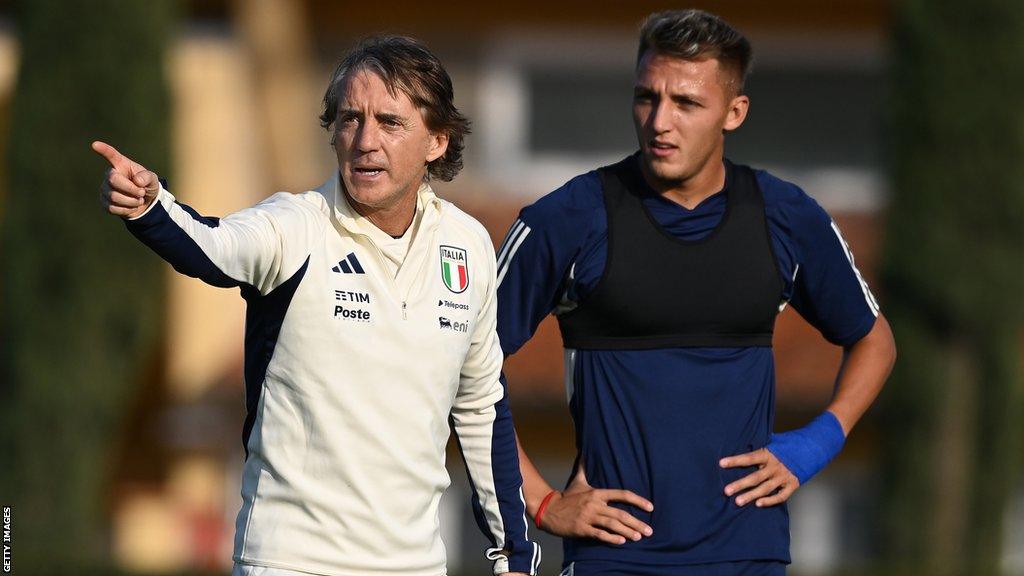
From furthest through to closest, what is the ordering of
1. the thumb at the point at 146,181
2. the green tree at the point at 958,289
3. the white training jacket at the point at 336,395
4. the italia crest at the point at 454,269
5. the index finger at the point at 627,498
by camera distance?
the green tree at the point at 958,289, the index finger at the point at 627,498, the italia crest at the point at 454,269, the white training jacket at the point at 336,395, the thumb at the point at 146,181

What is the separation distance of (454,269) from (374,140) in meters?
0.45

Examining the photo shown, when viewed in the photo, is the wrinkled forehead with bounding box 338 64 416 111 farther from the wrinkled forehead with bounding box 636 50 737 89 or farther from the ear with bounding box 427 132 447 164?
the wrinkled forehead with bounding box 636 50 737 89

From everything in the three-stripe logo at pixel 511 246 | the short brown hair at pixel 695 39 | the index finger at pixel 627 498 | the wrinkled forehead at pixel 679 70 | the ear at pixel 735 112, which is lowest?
the index finger at pixel 627 498

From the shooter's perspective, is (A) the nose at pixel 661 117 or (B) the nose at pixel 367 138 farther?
(A) the nose at pixel 661 117

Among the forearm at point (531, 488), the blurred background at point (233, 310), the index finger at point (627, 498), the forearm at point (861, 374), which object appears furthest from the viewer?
the blurred background at point (233, 310)

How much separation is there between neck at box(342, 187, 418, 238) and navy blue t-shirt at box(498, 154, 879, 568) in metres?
0.66

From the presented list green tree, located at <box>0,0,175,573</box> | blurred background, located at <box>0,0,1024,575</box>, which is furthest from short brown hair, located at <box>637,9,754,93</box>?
green tree, located at <box>0,0,175,573</box>

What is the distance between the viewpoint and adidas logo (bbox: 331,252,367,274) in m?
4.08

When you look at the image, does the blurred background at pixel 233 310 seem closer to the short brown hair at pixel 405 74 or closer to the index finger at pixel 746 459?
the index finger at pixel 746 459

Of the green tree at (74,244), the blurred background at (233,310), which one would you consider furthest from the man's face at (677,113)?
the green tree at (74,244)

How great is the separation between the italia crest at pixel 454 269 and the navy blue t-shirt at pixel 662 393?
1.64 feet

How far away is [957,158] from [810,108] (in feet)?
10.9

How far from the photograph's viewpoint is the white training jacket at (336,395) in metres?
3.99

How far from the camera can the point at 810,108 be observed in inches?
609
